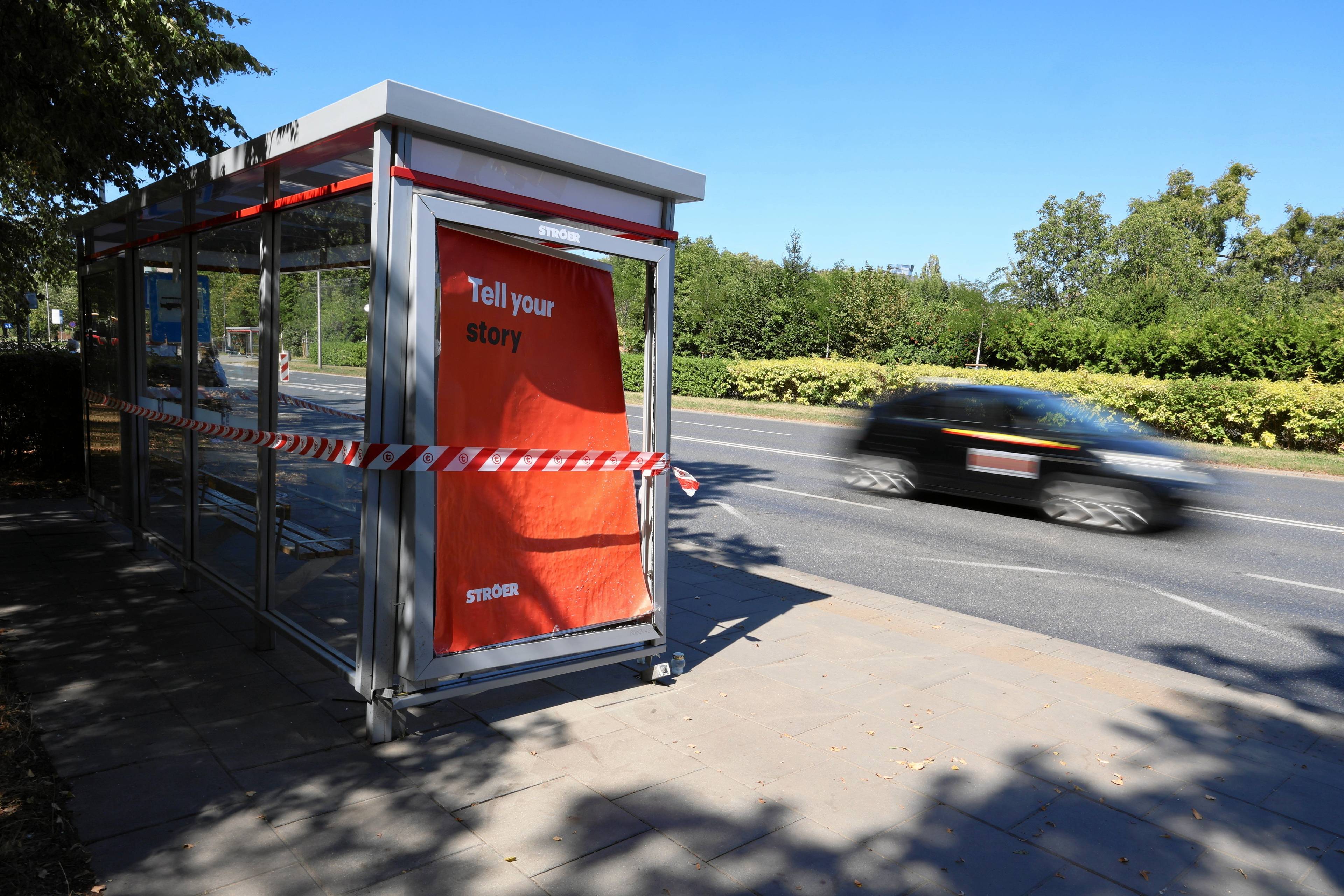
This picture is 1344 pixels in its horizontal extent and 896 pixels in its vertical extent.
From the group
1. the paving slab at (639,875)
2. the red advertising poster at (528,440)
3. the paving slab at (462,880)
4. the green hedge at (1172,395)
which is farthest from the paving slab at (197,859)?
the green hedge at (1172,395)

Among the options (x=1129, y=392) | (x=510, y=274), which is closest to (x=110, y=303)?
(x=510, y=274)

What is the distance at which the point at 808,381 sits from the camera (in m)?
28.9

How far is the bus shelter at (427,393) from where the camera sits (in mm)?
3699

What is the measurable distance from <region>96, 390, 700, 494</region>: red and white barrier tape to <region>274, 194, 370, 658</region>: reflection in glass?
0.16m

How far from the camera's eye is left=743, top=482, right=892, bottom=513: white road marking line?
11180 millimetres

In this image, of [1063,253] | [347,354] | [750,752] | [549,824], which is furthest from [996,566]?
[1063,253]

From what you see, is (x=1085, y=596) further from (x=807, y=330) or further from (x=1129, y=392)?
(x=807, y=330)

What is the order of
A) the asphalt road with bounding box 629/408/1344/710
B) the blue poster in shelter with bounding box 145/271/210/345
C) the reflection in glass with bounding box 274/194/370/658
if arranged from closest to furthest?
the reflection in glass with bounding box 274/194/370/658 < the blue poster in shelter with bounding box 145/271/210/345 < the asphalt road with bounding box 629/408/1344/710

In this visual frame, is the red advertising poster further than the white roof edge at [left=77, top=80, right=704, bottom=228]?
Yes

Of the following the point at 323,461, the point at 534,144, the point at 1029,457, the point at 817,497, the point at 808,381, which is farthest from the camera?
the point at 808,381

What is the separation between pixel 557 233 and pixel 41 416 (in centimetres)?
921

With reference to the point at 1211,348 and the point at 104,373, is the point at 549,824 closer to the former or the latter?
the point at 104,373

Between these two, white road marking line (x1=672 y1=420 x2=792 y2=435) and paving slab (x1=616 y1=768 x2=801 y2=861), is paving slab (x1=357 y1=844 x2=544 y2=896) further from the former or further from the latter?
white road marking line (x1=672 y1=420 x2=792 y2=435)

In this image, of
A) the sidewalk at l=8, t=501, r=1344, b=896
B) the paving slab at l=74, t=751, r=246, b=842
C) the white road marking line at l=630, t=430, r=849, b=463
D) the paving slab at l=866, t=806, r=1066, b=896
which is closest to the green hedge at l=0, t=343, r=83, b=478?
the sidewalk at l=8, t=501, r=1344, b=896
